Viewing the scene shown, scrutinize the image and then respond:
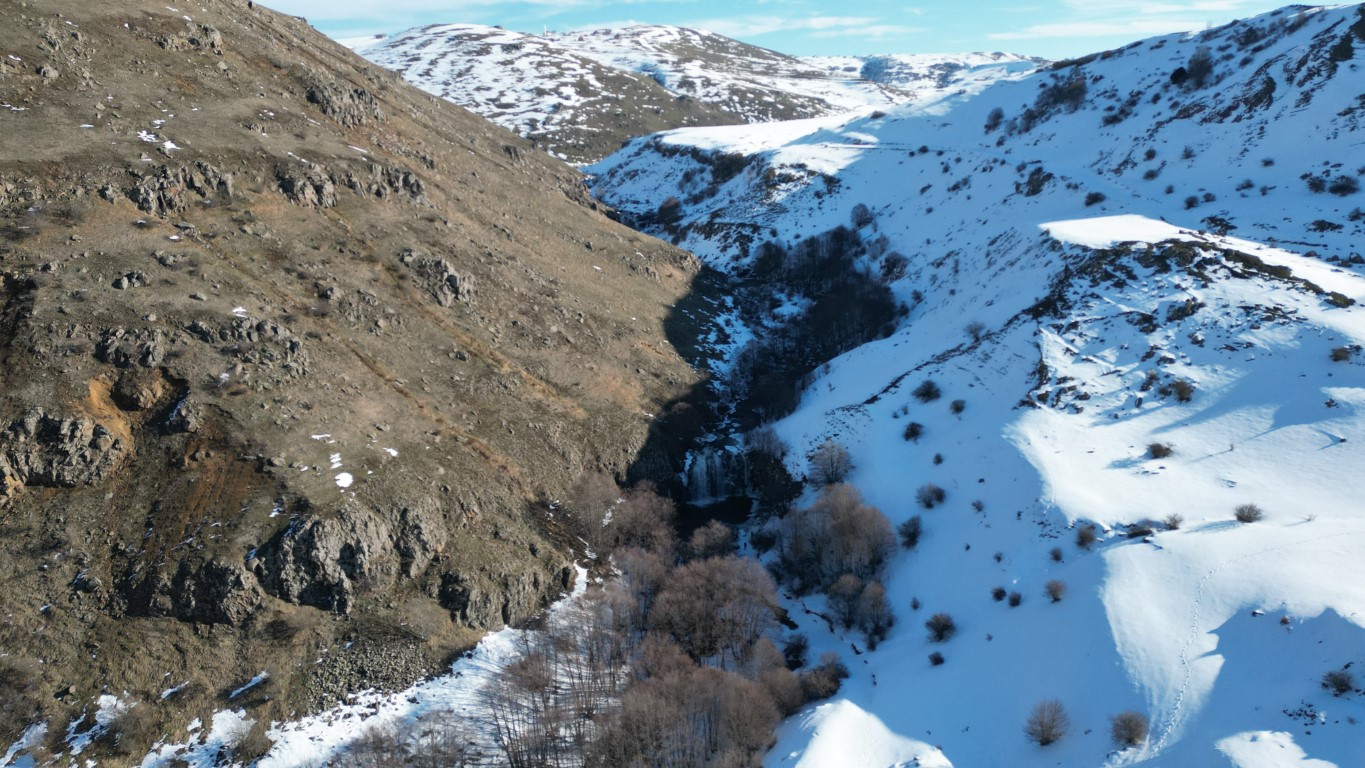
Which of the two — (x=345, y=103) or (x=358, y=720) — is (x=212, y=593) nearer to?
(x=358, y=720)

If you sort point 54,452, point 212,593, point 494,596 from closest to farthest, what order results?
point 212,593, point 54,452, point 494,596

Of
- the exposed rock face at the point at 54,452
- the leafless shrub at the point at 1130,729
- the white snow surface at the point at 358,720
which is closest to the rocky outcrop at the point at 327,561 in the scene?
the white snow surface at the point at 358,720

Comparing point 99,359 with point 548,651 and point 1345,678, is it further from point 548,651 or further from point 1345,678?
point 1345,678

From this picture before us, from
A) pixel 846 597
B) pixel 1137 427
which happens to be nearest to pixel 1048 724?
pixel 846 597

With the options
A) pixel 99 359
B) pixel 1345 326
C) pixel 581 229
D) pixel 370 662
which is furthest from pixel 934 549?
pixel 581 229

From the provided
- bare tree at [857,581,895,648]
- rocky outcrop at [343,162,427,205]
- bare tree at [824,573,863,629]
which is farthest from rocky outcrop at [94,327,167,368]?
bare tree at [857,581,895,648]

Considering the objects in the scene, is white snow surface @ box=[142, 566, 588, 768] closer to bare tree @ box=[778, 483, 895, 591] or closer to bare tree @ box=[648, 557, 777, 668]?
bare tree @ box=[648, 557, 777, 668]
